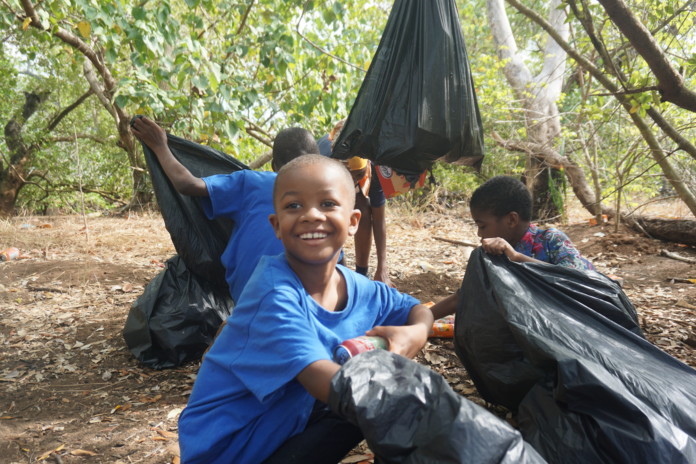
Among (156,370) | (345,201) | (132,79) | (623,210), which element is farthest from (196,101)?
(623,210)

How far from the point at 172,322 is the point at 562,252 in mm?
2111

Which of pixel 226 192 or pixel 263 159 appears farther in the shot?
pixel 263 159

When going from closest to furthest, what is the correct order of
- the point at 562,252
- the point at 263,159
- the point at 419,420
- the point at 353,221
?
1. the point at 419,420
2. the point at 353,221
3. the point at 562,252
4. the point at 263,159

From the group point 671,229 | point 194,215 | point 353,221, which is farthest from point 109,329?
point 671,229

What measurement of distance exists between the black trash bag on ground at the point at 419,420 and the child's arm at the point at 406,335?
12.5 inches

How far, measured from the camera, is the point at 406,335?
1.37 m

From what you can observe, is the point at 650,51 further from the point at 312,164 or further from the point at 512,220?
the point at 312,164

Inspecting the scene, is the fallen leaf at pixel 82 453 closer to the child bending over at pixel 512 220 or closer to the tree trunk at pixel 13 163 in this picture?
the child bending over at pixel 512 220

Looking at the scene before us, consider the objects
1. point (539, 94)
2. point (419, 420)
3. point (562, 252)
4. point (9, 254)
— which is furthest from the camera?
point (539, 94)

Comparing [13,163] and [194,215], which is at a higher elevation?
[13,163]

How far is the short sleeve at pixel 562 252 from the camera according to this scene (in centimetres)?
225

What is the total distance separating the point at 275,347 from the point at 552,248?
1.72m

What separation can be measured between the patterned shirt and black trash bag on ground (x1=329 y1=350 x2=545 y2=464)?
146 cm

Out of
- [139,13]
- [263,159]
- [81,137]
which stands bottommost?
[263,159]
